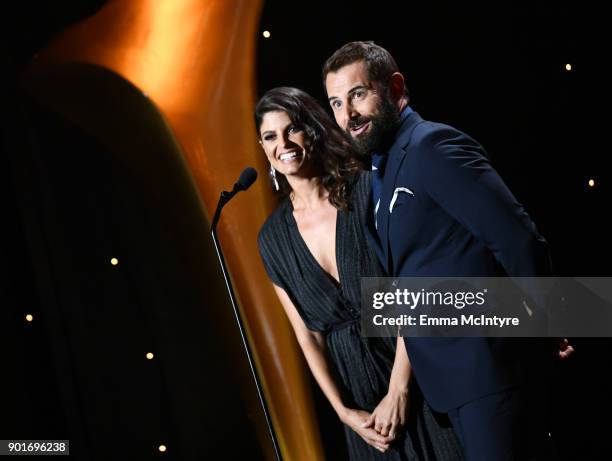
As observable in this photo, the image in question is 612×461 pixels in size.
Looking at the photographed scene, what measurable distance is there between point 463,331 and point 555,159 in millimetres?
614

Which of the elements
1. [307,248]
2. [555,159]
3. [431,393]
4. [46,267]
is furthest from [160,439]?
[555,159]

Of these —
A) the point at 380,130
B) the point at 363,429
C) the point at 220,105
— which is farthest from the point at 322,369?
the point at 220,105

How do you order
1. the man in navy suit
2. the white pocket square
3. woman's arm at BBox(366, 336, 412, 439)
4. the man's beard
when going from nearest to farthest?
1. the man in navy suit
2. the white pocket square
3. the man's beard
4. woman's arm at BBox(366, 336, 412, 439)

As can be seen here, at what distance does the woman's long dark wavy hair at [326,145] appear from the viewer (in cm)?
214

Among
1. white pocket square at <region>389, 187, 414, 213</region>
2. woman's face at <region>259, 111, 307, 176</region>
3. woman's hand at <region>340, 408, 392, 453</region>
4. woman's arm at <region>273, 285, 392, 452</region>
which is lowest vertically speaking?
woman's hand at <region>340, 408, 392, 453</region>

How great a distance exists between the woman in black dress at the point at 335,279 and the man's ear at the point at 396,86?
0.86ft

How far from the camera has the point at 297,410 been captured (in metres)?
2.32

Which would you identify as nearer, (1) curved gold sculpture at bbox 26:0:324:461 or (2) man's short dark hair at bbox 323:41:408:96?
(2) man's short dark hair at bbox 323:41:408:96

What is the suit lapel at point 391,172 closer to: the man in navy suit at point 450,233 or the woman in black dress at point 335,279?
the man in navy suit at point 450,233

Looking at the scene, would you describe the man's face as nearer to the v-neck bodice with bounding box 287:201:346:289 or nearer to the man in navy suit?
the man in navy suit

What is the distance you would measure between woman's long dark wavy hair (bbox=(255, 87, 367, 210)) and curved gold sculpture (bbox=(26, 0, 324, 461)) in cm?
17

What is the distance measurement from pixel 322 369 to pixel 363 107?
0.74m

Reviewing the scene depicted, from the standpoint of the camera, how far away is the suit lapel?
71.1 inches

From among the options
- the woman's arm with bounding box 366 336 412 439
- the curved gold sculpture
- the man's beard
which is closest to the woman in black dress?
the woman's arm with bounding box 366 336 412 439
